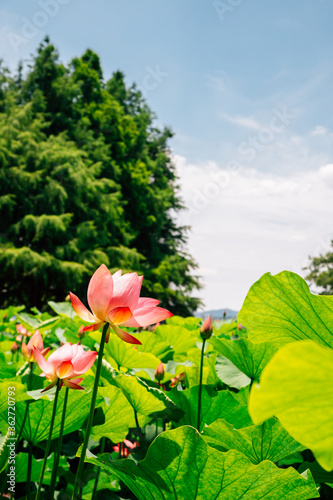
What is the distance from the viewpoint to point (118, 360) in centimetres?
89

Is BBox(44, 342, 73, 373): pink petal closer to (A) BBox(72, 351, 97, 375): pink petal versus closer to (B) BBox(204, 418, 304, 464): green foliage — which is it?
(A) BBox(72, 351, 97, 375): pink petal

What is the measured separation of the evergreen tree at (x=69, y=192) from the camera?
1266 centimetres

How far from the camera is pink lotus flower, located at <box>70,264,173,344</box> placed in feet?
1.65

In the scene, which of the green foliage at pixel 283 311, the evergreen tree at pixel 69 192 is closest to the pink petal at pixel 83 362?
the green foliage at pixel 283 311

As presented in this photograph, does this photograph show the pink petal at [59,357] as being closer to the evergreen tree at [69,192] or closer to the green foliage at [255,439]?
the green foliage at [255,439]

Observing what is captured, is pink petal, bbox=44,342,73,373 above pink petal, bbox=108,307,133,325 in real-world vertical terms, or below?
below

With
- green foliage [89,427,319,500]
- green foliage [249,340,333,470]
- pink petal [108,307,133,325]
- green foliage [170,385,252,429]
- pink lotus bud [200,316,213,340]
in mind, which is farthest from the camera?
pink lotus bud [200,316,213,340]

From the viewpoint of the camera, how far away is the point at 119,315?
0.50 meters

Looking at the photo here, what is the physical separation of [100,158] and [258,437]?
624 inches

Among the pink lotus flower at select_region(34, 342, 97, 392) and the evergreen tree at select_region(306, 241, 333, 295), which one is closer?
the pink lotus flower at select_region(34, 342, 97, 392)

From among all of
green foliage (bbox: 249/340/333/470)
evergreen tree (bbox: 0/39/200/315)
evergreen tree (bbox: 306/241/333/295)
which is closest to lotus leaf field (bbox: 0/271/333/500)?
green foliage (bbox: 249/340/333/470)

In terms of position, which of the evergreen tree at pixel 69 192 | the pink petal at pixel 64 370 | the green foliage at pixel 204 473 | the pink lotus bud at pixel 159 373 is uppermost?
the evergreen tree at pixel 69 192

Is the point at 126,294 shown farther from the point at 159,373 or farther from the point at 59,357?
the point at 159,373

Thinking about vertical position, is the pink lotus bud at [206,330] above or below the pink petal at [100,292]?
below
